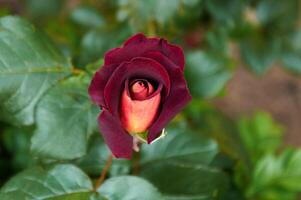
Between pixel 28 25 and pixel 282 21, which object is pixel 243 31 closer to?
pixel 282 21

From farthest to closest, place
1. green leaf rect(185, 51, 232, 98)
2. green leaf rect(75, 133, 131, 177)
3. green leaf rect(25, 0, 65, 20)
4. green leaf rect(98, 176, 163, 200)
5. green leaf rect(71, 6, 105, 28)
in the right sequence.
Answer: green leaf rect(25, 0, 65, 20)
green leaf rect(71, 6, 105, 28)
green leaf rect(185, 51, 232, 98)
green leaf rect(75, 133, 131, 177)
green leaf rect(98, 176, 163, 200)

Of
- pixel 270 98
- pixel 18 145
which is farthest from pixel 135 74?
pixel 270 98

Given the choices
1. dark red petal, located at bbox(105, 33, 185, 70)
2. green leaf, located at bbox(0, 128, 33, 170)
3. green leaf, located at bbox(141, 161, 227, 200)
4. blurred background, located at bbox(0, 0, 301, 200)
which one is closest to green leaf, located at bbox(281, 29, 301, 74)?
blurred background, located at bbox(0, 0, 301, 200)

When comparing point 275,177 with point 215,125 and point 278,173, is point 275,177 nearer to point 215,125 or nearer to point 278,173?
point 278,173

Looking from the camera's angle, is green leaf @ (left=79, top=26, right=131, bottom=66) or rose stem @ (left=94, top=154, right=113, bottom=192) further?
green leaf @ (left=79, top=26, right=131, bottom=66)

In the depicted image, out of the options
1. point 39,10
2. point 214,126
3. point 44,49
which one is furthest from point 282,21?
point 44,49

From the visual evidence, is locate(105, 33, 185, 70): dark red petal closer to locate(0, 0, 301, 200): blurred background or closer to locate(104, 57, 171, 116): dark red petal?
locate(104, 57, 171, 116): dark red petal

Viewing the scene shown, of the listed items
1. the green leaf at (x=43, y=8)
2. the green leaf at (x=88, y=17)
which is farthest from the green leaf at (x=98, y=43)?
the green leaf at (x=43, y=8)
